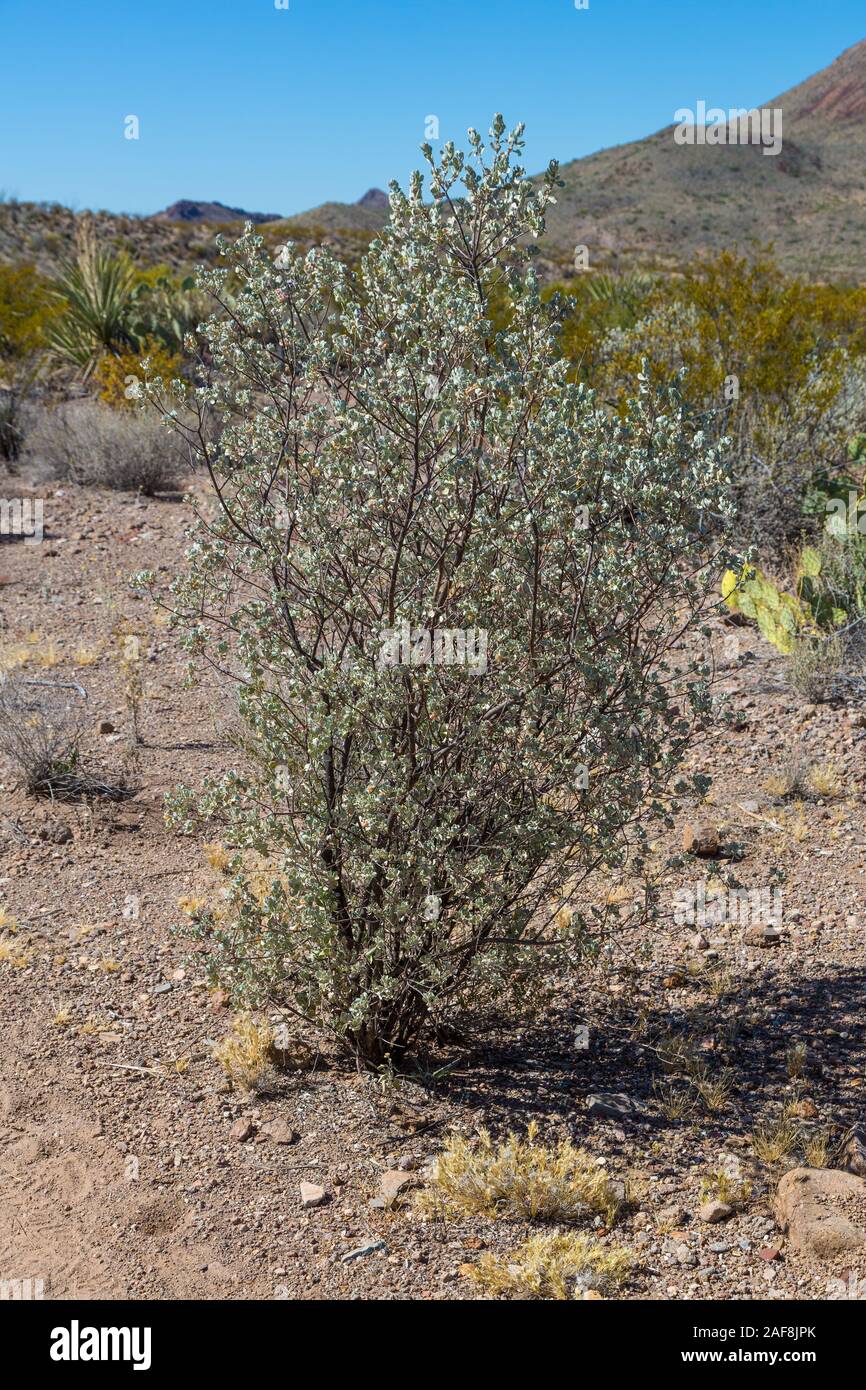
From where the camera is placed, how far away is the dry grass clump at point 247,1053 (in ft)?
11.0

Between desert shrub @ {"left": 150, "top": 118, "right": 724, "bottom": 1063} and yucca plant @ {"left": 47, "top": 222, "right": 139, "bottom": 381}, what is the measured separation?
10408mm

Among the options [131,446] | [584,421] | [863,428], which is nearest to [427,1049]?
[584,421]

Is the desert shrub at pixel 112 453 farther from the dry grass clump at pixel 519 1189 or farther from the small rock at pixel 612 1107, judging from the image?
the dry grass clump at pixel 519 1189

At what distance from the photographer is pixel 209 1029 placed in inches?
145

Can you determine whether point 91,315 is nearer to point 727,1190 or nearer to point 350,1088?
point 350,1088

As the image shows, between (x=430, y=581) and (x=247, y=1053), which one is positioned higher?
(x=430, y=581)

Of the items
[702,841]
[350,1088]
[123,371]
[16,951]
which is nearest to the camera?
[350,1088]

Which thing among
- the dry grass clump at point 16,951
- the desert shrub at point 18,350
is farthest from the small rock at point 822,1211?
the desert shrub at point 18,350

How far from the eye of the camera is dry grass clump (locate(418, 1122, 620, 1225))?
9.34 feet

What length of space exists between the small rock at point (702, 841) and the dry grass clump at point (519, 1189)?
6.20 ft

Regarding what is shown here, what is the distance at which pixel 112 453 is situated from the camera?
32.2 ft

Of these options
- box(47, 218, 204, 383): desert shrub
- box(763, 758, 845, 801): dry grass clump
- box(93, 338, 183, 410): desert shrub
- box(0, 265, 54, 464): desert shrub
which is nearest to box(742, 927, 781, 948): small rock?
box(763, 758, 845, 801): dry grass clump

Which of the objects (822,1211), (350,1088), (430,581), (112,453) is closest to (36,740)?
(350,1088)

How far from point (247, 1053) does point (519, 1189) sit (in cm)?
93
